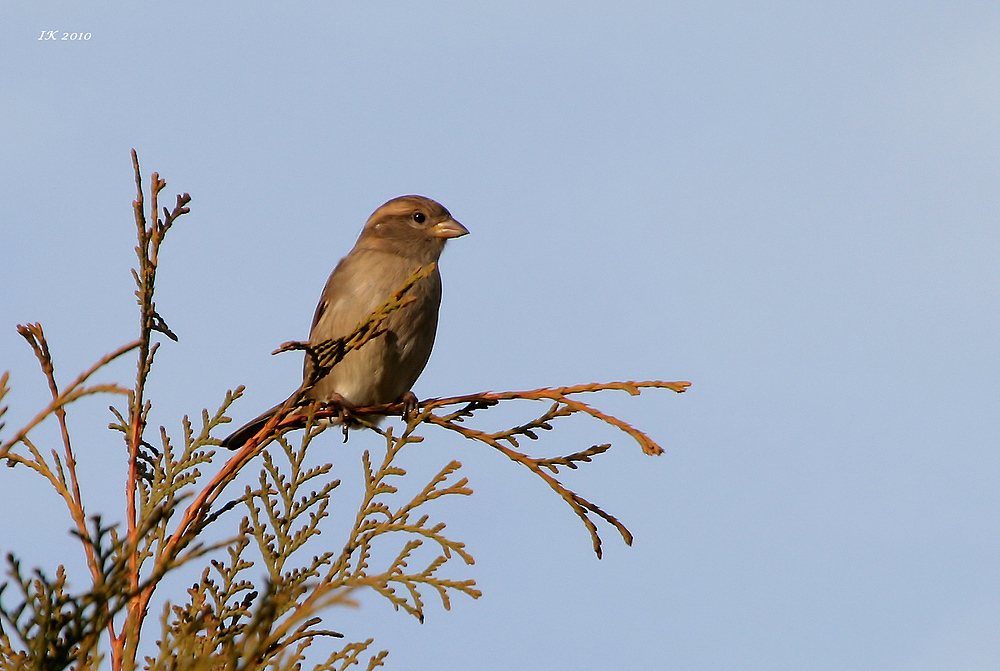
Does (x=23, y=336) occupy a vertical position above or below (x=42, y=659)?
above

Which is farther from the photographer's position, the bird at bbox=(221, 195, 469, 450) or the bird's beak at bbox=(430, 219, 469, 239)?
the bird's beak at bbox=(430, 219, 469, 239)

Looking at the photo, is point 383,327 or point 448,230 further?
point 448,230

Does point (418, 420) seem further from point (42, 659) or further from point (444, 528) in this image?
point (42, 659)

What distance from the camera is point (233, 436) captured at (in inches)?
276

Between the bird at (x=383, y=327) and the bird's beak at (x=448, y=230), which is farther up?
the bird's beak at (x=448, y=230)

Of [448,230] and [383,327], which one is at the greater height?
[448,230]

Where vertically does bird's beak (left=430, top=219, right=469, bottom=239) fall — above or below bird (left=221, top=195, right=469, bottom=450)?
above

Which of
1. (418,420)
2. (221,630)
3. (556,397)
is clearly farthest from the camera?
(418,420)

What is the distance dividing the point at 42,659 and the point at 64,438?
50.8 inches

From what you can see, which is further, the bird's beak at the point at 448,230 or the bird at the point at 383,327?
the bird's beak at the point at 448,230

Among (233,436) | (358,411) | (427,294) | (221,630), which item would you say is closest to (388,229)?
(427,294)

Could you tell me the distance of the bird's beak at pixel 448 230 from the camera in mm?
7664

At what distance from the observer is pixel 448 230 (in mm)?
7676

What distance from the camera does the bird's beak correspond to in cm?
766
